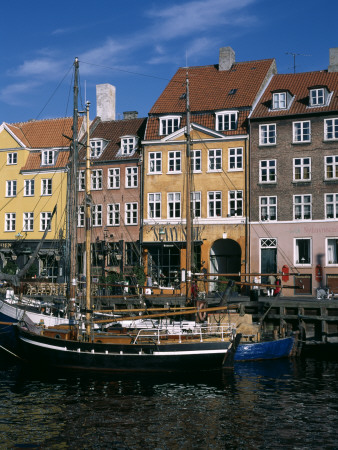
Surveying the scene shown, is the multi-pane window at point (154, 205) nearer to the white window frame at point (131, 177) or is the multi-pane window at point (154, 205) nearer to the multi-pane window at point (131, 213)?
the multi-pane window at point (131, 213)

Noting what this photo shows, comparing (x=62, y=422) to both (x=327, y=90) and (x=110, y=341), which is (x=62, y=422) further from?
(x=327, y=90)

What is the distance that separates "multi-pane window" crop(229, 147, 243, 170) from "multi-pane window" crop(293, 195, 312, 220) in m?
5.03

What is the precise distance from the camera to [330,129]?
44500mm

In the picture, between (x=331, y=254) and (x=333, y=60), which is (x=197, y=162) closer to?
(x=331, y=254)

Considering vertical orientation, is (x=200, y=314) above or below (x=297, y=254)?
below

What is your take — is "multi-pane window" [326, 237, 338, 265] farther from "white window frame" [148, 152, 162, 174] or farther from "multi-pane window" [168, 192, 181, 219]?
"white window frame" [148, 152, 162, 174]

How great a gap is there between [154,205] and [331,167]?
1410 cm

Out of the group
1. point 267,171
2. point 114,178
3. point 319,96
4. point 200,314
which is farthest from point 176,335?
point 114,178

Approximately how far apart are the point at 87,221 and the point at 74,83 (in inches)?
350

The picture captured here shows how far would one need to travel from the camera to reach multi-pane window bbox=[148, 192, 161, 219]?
48.9m

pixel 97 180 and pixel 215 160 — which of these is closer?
pixel 215 160

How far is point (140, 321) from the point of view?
31625 millimetres

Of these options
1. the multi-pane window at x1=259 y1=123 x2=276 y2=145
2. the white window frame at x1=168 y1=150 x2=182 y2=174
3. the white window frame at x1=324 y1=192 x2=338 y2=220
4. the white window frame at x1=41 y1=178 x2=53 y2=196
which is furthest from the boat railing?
the white window frame at x1=41 y1=178 x2=53 y2=196

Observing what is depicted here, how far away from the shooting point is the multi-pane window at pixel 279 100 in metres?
46.5
